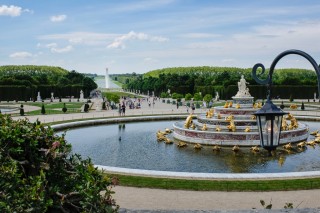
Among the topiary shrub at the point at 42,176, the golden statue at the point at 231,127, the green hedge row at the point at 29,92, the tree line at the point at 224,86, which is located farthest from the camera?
the tree line at the point at 224,86

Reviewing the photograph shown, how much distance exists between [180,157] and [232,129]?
19.3 feet

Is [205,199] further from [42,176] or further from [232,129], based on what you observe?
[232,129]

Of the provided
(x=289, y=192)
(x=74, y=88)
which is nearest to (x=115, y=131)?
(x=289, y=192)

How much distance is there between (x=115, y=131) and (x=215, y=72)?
150 m

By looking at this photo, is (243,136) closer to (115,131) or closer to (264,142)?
(115,131)

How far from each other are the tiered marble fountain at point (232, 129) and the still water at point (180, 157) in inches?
38.7

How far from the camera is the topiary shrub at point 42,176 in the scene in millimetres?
5266

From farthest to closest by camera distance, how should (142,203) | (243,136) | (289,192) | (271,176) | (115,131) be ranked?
(115,131) → (243,136) → (271,176) → (289,192) → (142,203)

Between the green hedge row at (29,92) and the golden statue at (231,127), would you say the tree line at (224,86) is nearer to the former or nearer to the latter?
the green hedge row at (29,92)

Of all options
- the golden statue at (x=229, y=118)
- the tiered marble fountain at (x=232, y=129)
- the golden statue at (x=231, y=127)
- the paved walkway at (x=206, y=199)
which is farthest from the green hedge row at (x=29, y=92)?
the paved walkway at (x=206, y=199)

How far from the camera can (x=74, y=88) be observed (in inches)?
3932

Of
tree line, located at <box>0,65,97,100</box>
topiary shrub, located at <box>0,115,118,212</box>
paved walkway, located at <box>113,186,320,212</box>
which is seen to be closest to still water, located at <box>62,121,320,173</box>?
paved walkway, located at <box>113,186,320,212</box>

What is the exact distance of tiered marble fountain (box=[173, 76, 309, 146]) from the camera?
992 inches

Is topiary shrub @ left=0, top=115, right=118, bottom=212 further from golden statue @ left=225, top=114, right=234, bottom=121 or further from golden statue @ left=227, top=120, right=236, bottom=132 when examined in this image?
golden statue @ left=225, top=114, right=234, bottom=121
